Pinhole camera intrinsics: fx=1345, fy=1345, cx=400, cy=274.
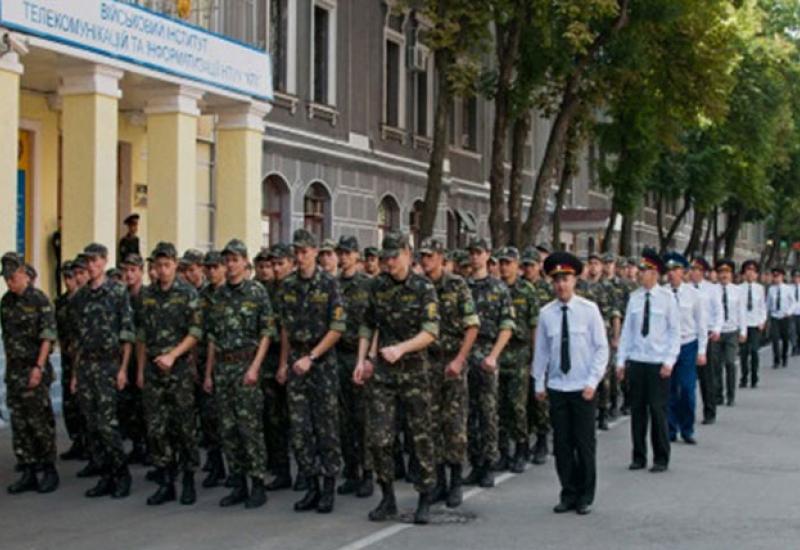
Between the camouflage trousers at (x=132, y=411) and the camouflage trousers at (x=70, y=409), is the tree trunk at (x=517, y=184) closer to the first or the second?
the camouflage trousers at (x=70, y=409)

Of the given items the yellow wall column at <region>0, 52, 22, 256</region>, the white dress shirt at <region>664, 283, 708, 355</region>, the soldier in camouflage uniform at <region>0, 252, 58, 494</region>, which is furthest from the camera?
the yellow wall column at <region>0, 52, 22, 256</region>

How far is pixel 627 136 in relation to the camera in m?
32.1

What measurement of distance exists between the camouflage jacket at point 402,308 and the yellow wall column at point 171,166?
10.2m

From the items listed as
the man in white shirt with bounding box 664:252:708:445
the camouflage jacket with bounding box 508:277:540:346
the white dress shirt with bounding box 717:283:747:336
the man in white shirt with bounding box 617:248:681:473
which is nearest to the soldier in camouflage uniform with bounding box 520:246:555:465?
the camouflage jacket with bounding box 508:277:540:346

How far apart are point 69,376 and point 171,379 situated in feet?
9.97

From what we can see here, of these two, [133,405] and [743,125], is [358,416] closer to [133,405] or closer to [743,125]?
[133,405]

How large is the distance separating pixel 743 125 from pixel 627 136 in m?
10.1

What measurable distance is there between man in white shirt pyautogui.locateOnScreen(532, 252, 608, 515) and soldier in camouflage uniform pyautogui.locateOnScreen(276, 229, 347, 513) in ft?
5.63

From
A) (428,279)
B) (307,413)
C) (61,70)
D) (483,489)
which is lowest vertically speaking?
(483,489)

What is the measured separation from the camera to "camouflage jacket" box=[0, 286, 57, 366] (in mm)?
11391

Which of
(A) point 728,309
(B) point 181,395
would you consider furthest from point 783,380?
(B) point 181,395

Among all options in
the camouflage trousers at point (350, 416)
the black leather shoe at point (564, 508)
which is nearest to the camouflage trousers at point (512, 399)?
the camouflage trousers at point (350, 416)

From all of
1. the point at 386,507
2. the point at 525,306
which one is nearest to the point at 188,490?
the point at 386,507

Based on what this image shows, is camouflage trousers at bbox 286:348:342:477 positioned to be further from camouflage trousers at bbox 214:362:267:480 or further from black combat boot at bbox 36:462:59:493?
black combat boot at bbox 36:462:59:493
